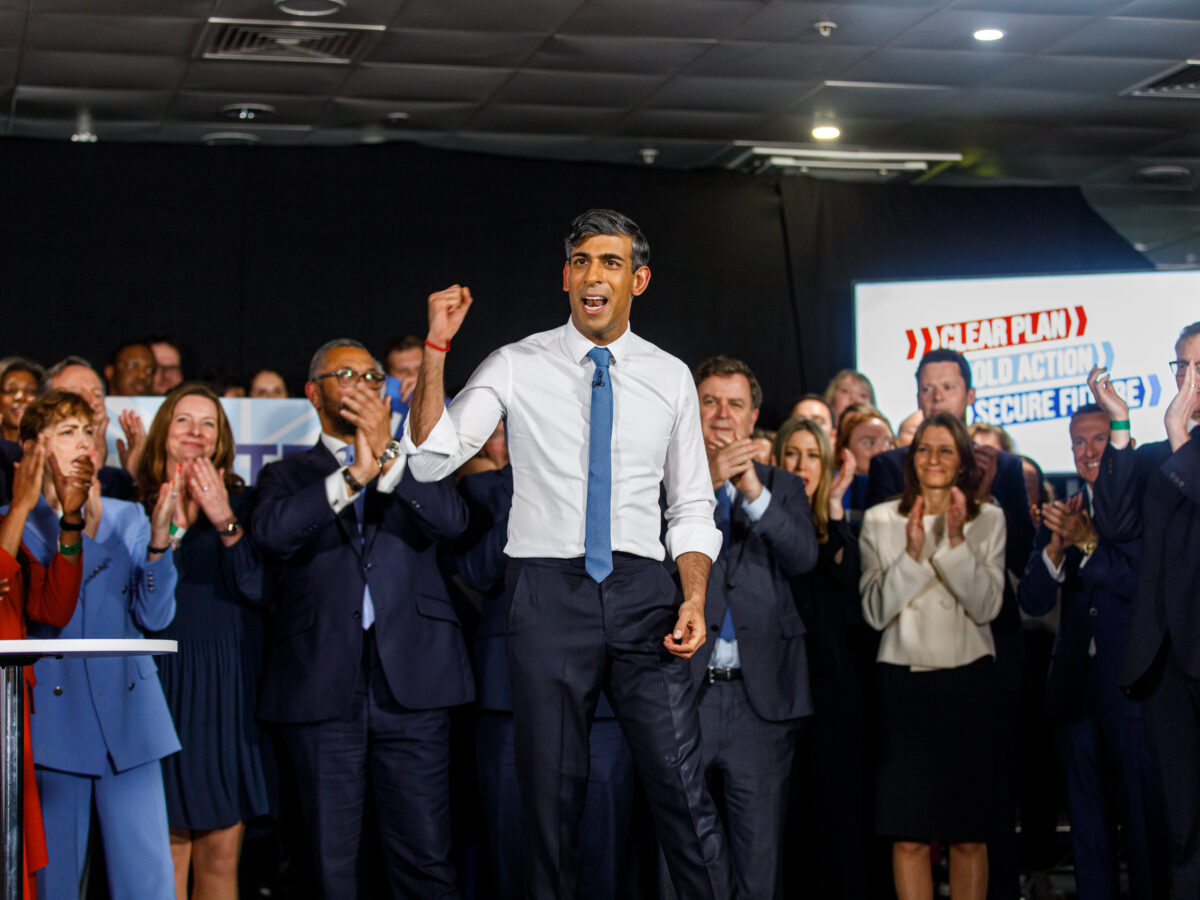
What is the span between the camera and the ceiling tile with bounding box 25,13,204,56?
5844mm

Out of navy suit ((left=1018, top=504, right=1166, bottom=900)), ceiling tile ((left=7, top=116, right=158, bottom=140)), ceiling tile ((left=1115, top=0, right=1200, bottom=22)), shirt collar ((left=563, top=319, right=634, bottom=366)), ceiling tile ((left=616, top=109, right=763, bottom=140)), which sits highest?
ceiling tile ((left=7, top=116, right=158, bottom=140))

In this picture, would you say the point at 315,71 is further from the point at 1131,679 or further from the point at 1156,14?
the point at 1131,679

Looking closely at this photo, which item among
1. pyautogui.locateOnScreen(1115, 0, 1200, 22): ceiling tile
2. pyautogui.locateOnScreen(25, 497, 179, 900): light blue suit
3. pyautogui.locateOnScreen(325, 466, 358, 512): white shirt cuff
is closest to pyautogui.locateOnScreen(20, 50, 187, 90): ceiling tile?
pyautogui.locateOnScreen(25, 497, 179, 900): light blue suit

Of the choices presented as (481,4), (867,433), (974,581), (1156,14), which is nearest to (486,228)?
(481,4)

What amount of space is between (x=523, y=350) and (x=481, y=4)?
322 centimetres

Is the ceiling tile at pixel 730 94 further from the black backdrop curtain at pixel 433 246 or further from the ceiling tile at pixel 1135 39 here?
the ceiling tile at pixel 1135 39

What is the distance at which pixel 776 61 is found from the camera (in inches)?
256

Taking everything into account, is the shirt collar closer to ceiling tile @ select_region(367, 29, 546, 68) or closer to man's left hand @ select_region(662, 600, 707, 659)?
man's left hand @ select_region(662, 600, 707, 659)

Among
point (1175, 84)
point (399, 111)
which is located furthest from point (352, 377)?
point (1175, 84)

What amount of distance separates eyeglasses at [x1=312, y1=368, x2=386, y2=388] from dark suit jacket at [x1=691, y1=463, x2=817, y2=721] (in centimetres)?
114

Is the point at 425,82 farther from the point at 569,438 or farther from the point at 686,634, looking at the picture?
the point at 686,634

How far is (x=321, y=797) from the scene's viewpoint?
387 centimetres

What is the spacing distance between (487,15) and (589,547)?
3684 millimetres

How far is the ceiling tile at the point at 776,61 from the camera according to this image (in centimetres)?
634
